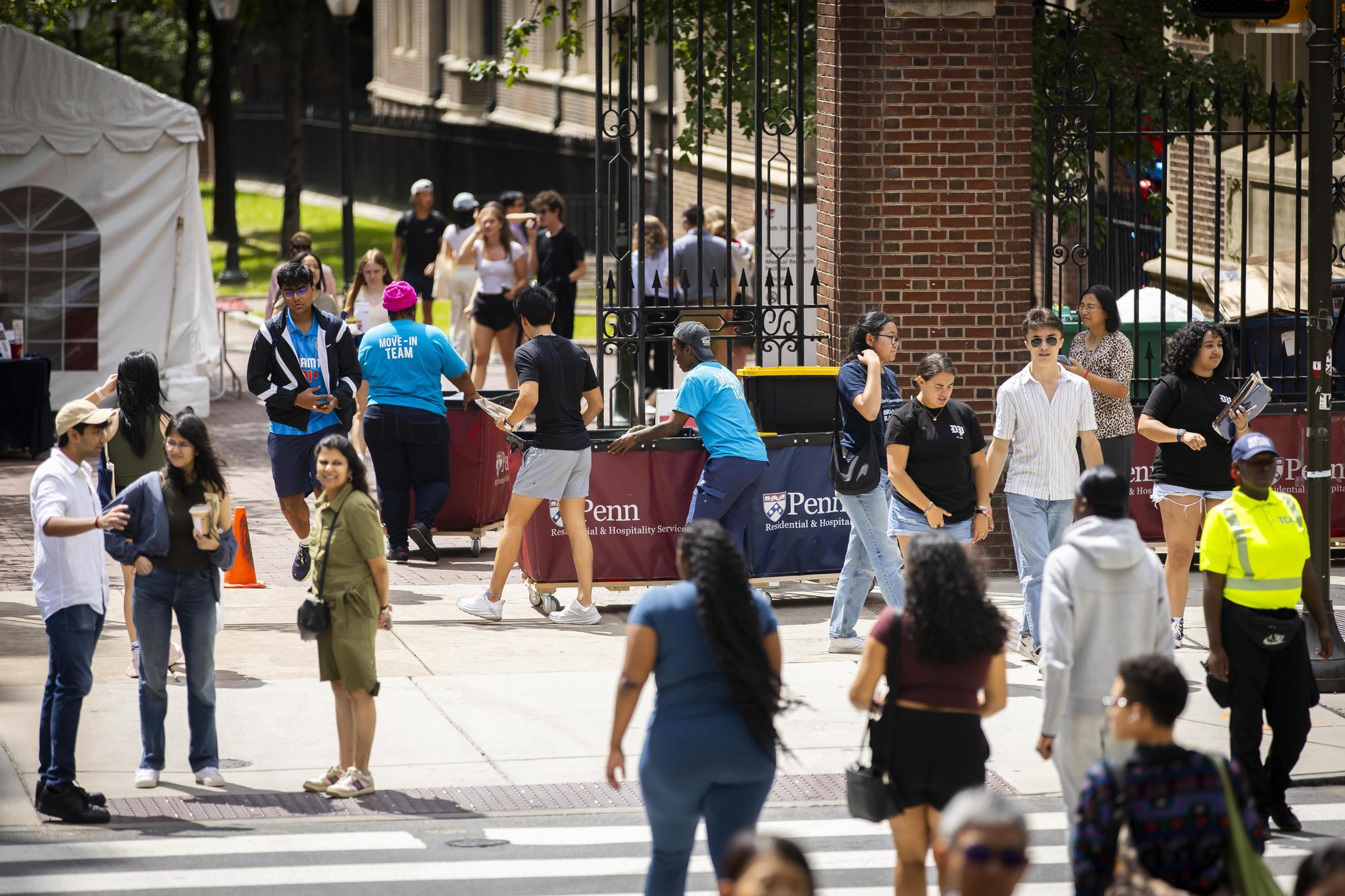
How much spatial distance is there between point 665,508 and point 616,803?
3565 mm

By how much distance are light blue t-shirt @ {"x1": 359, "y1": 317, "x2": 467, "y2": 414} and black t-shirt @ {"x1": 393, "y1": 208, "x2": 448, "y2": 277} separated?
7.41 metres

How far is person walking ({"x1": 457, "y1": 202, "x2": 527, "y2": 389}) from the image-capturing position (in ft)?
58.6

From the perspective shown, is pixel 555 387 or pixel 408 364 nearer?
pixel 555 387

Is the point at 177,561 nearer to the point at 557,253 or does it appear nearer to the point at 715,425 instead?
the point at 715,425

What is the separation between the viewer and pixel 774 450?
11297mm

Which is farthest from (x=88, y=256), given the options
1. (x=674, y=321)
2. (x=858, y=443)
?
(x=858, y=443)

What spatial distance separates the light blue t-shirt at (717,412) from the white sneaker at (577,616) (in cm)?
123

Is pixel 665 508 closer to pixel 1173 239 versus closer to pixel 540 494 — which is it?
pixel 540 494

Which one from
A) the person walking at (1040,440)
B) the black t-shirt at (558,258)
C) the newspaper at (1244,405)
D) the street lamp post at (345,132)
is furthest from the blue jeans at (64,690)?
the street lamp post at (345,132)

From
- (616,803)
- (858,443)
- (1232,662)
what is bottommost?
(616,803)

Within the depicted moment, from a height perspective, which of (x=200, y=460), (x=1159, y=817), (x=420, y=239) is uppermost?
(x=420, y=239)

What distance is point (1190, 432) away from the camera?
9.82 meters

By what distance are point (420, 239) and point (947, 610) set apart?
1472 cm

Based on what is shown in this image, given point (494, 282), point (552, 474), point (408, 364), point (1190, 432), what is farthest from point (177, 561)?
point (494, 282)
